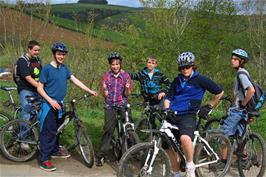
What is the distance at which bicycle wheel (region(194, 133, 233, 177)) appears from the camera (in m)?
5.92

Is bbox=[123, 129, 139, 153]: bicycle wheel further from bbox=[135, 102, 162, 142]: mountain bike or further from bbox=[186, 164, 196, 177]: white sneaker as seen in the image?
bbox=[186, 164, 196, 177]: white sneaker

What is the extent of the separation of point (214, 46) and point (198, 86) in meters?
8.67

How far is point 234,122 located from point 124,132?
63.9 inches

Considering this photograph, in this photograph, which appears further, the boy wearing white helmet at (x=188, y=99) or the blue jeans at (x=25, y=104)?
the blue jeans at (x=25, y=104)

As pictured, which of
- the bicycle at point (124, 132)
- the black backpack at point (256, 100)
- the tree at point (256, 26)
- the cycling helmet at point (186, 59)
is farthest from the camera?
the tree at point (256, 26)

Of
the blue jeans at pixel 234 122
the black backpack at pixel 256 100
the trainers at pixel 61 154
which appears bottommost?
the trainers at pixel 61 154

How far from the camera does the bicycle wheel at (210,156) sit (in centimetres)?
592

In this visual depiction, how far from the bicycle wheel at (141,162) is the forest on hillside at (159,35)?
5.97 metres

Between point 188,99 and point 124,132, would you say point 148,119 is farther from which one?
point 188,99

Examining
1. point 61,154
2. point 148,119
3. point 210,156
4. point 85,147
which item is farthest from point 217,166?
point 61,154

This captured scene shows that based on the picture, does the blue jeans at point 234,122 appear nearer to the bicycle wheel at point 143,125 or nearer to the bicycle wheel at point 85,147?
the bicycle wheel at point 143,125

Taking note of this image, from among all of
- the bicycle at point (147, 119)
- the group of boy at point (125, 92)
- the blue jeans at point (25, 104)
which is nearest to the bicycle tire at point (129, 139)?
the group of boy at point (125, 92)

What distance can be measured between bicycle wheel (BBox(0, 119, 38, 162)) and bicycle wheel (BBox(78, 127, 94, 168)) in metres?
0.70

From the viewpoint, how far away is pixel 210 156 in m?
6.09
